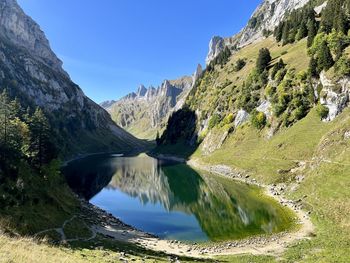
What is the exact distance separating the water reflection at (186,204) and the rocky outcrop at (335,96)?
30510 millimetres

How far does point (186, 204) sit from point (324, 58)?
209ft

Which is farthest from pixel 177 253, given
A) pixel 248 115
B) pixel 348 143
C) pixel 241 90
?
pixel 241 90

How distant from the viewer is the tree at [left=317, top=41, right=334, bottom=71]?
100 m

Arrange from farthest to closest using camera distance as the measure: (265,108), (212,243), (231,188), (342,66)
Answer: (265,108) → (231,188) → (342,66) → (212,243)

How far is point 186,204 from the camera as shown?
82750 millimetres

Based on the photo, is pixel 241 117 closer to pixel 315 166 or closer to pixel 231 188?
pixel 231 188

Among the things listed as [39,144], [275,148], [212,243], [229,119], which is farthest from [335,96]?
[39,144]

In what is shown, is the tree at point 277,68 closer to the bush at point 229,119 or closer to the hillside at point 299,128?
the hillside at point 299,128

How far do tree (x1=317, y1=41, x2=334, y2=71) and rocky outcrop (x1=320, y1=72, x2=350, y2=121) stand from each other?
7.60 metres

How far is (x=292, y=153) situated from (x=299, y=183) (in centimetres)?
1660

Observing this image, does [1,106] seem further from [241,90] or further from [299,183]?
[241,90]

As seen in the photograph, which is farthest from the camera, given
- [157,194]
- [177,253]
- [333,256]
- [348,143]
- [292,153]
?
[157,194]

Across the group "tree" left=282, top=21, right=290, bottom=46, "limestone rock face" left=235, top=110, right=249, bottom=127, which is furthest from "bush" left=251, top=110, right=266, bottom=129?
"tree" left=282, top=21, right=290, bottom=46

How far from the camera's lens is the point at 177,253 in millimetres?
45594
